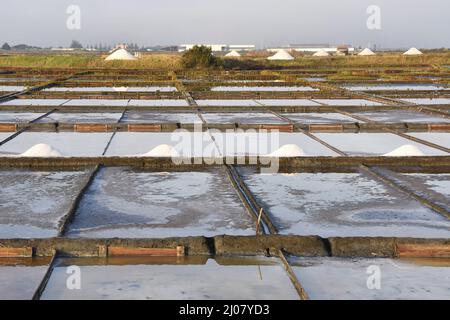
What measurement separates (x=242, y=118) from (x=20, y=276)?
5238mm

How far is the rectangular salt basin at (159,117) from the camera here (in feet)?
23.4

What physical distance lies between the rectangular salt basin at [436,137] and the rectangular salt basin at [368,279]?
3126 mm

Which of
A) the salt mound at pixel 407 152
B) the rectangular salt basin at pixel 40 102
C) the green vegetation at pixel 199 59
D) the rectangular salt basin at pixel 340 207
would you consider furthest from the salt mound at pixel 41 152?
the green vegetation at pixel 199 59

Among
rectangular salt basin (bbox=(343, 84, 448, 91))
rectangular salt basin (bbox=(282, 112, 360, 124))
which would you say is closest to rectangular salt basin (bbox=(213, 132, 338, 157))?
rectangular salt basin (bbox=(282, 112, 360, 124))

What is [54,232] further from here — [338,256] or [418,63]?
[418,63]

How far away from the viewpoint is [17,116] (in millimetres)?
7465

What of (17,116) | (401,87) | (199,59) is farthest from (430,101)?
(199,59)

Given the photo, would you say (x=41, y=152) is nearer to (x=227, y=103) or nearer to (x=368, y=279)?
(x=368, y=279)

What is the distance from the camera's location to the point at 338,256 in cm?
263

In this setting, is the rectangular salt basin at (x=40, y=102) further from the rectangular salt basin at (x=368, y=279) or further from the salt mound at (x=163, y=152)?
the rectangular salt basin at (x=368, y=279)

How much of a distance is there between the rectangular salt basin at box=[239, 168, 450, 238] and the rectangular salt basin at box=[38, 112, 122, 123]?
11.0 ft

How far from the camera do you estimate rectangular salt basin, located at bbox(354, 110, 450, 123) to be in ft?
23.7

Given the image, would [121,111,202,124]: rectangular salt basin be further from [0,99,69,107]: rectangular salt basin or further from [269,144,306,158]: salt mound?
[269,144,306,158]: salt mound

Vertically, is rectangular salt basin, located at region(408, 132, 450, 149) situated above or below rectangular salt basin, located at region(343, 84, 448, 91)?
below
